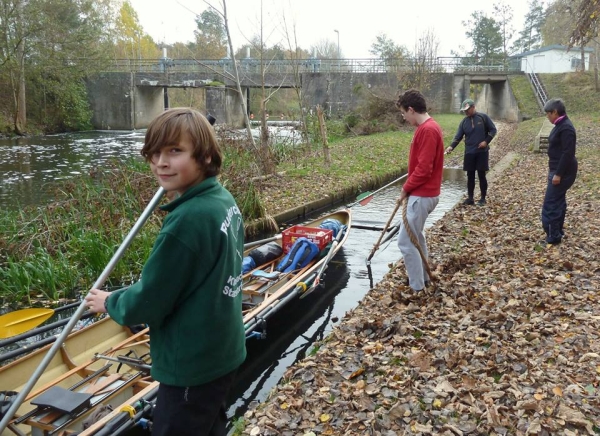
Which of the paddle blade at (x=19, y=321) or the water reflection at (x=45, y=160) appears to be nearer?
the paddle blade at (x=19, y=321)

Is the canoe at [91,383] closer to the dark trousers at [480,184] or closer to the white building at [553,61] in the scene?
the dark trousers at [480,184]

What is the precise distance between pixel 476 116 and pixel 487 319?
622cm

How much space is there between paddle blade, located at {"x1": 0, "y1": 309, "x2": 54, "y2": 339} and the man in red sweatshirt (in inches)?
139

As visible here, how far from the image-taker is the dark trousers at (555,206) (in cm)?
694

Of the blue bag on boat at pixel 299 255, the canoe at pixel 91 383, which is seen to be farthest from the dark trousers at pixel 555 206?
the canoe at pixel 91 383

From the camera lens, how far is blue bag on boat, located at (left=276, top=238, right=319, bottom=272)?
7.57 meters

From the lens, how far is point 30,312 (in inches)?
169

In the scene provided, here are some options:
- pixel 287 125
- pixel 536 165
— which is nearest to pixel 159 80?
pixel 287 125

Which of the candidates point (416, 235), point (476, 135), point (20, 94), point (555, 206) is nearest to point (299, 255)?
point (416, 235)

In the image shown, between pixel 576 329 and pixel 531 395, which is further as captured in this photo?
pixel 576 329

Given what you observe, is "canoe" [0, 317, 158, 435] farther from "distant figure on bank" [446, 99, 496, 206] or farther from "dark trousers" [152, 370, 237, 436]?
"distant figure on bank" [446, 99, 496, 206]

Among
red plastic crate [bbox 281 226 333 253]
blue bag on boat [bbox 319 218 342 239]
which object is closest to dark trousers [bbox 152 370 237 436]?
red plastic crate [bbox 281 226 333 253]

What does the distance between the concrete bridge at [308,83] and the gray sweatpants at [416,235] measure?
29904 mm

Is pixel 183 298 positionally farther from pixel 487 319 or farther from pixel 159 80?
pixel 159 80
